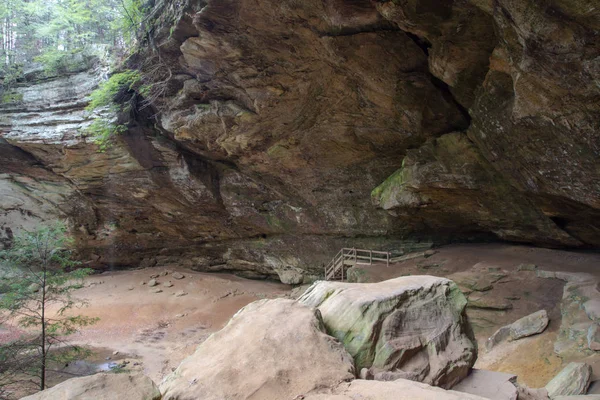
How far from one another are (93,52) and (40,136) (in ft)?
14.7

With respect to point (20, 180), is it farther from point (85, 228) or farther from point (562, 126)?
point (562, 126)

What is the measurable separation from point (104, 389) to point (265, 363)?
1567mm

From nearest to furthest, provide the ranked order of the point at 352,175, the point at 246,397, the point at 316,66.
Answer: the point at 246,397 → the point at 316,66 → the point at 352,175

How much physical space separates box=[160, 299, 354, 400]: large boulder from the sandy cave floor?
5.11 m

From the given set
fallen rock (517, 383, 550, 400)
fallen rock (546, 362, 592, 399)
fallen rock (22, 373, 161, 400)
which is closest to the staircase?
fallen rock (546, 362, 592, 399)

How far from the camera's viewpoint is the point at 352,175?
1419 centimetres

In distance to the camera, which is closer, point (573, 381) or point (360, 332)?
point (360, 332)

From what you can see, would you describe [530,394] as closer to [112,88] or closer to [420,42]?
[420,42]

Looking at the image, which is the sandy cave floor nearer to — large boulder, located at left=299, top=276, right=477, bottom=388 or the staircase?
the staircase

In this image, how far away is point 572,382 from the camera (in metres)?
5.49

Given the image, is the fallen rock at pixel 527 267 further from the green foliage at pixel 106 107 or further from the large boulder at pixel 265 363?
the green foliage at pixel 106 107

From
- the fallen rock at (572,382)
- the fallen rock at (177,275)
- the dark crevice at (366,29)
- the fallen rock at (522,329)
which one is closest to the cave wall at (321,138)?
the dark crevice at (366,29)

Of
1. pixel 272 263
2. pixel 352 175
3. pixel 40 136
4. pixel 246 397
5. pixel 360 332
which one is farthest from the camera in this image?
pixel 272 263

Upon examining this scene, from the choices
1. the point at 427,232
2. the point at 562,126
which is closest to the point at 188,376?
the point at 562,126
